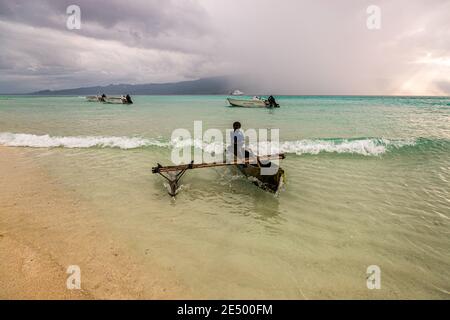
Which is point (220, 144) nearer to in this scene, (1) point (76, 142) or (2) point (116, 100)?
(1) point (76, 142)

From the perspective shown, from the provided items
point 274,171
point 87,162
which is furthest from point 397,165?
point 87,162

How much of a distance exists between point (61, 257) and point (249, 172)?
5.55 metres

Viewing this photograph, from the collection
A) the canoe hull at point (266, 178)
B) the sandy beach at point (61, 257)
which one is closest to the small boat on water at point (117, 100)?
the sandy beach at point (61, 257)

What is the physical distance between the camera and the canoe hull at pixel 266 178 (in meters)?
7.16

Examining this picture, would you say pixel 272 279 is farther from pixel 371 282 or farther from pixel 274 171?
pixel 274 171

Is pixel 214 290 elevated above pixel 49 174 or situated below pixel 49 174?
below

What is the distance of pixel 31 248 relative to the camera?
4.82 m

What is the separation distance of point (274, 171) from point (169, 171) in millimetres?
3494

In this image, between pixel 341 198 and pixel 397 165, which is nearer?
pixel 341 198

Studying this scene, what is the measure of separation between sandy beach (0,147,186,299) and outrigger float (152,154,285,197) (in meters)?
2.36

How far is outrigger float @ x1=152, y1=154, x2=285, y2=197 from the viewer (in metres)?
7.24

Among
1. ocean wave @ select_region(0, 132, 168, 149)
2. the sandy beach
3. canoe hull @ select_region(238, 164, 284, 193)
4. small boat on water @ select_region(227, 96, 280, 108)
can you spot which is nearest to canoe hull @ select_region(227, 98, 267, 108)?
small boat on water @ select_region(227, 96, 280, 108)

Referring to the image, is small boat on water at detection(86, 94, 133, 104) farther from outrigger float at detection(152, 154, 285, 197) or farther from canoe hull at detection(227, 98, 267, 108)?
outrigger float at detection(152, 154, 285, 197)
